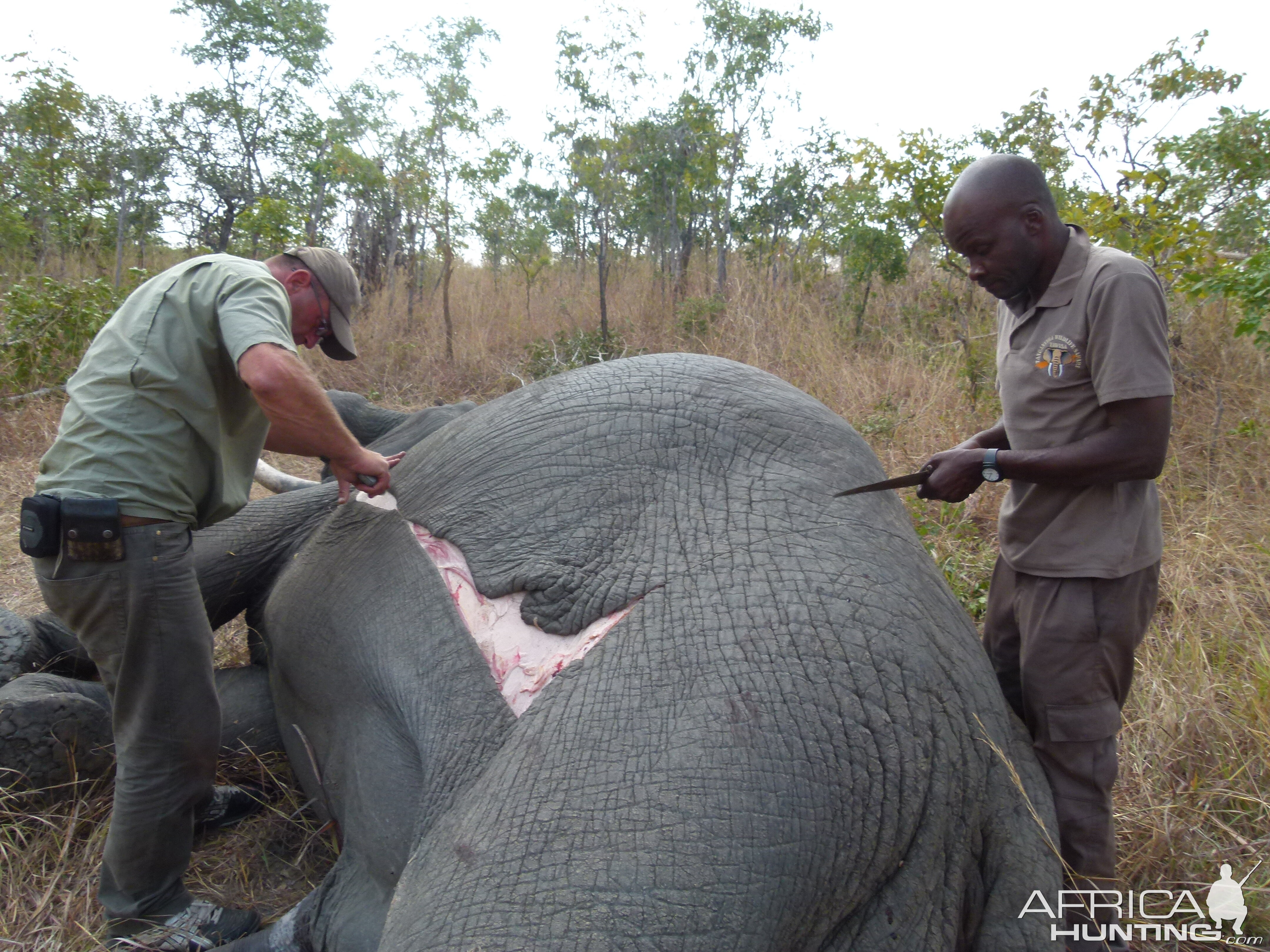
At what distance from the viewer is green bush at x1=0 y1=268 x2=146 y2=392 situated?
6.23 m

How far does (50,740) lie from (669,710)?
6.53ft

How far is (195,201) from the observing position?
11023 mm

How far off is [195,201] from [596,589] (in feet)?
37.3

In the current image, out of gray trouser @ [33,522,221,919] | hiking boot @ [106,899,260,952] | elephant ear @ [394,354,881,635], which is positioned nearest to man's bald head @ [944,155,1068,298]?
elephant ear @ [394,354,881,635]

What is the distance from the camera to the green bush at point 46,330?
6.23m

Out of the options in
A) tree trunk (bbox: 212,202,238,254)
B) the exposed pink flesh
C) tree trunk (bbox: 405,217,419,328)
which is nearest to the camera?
the exposed pink flesh

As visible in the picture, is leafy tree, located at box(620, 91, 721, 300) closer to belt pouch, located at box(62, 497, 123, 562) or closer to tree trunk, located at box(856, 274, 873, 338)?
tree trunk, located at box(856, 274, 873, 338)

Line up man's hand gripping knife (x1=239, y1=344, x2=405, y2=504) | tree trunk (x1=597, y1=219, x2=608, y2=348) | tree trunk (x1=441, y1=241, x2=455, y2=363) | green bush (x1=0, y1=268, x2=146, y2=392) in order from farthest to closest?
tree trunk (x1=441, y1=241, x2=455, y2=363) < tree trunk (x1=597, y1=219, x2=608, y2=348) < green bush (x1=0, y1=268, x2=146, y2=392) < man's hand gripping knife (x1=239, y1=344, x2=405, y2=504)

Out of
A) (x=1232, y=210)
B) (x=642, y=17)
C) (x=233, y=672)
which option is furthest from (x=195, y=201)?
(x=1232, y=210)

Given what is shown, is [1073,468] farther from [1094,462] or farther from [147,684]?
[147,684]

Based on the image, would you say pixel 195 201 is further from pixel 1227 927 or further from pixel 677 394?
pixel 1227 927

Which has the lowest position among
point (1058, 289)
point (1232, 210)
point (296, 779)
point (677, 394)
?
point (296, 779)

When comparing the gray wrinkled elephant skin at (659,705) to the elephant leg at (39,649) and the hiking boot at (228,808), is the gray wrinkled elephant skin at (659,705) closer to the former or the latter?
the hiking boot at (228,808)

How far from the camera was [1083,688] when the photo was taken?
1813 millimetres
